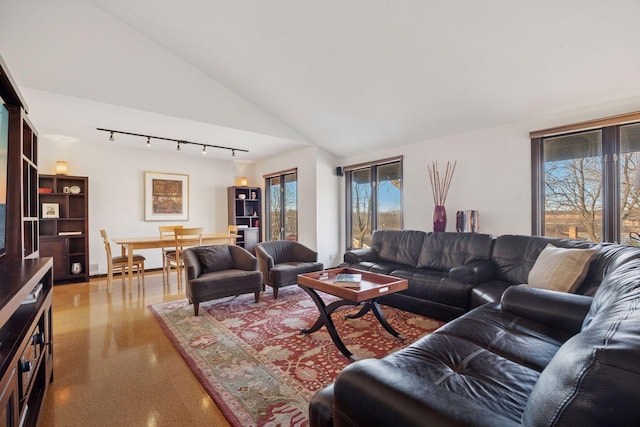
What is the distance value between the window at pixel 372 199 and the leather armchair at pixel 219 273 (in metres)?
2.24

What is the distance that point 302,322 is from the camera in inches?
117

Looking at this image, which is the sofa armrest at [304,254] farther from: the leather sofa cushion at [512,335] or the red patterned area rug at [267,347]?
the leather sofa cushion at [512,335]

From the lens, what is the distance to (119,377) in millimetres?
2037

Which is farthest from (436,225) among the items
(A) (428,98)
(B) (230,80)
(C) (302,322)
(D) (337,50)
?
(B) (230,80)

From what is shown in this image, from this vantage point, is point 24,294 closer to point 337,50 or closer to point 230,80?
point 337,50

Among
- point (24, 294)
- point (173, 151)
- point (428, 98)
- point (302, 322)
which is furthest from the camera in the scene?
point (173, 151)

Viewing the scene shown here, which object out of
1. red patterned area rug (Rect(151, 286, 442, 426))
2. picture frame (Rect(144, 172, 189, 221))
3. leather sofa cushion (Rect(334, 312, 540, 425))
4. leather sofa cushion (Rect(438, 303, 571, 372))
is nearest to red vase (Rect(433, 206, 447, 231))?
red patterned area rug (Rect(151, 286, 442, 426))

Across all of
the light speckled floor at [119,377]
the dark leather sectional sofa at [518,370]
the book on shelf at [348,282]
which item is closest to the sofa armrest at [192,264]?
the light speckled floor at [119,377]

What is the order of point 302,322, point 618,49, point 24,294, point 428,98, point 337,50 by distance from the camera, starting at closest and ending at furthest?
point 24,294 → point 618,49 → point 302,322 → point 337,50 → point 428,98

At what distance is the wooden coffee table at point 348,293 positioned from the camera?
228 cm

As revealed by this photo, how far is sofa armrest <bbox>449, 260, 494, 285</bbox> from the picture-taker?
2.85 m

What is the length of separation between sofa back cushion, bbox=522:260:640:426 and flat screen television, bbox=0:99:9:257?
8.87 feet

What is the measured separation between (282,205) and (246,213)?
40.0 inches

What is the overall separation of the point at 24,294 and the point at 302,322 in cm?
215
